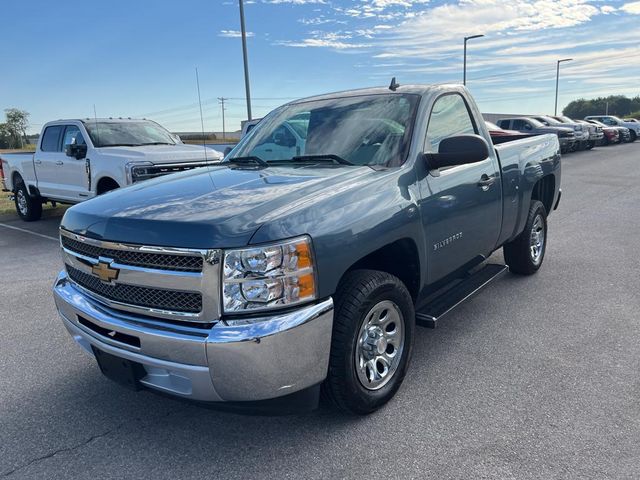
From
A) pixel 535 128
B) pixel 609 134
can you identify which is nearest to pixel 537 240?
pixel 535 128

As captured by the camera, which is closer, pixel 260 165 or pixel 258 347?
pixel 258 347

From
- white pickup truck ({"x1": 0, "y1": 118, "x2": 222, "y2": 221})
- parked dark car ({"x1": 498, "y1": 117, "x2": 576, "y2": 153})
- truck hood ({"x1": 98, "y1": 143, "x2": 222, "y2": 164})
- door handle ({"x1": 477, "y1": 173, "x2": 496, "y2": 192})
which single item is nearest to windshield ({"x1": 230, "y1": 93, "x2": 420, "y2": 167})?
door handle ({"x1": 477, "y1": 173, "x2": 496, "y2": 192})

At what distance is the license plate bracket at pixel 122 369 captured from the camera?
2674 mm

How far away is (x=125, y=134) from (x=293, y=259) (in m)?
8.12

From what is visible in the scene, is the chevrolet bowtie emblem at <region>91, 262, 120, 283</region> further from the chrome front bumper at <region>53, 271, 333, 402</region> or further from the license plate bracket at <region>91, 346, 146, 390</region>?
the license plate bracket at <region>91, 346, 146, 390</region>

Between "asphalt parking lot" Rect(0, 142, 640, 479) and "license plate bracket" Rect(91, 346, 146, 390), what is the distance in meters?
0.39

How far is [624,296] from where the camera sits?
490 centimetres

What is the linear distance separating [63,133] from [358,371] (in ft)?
29.9

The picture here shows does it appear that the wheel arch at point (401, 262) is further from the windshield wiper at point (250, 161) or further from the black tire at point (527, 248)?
the black tire at point (527, 248)

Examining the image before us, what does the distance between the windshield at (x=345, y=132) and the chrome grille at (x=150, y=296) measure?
152 centimetres

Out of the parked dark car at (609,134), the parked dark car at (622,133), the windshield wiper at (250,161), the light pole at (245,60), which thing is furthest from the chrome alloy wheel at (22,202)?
the parked dark car at (622,133)

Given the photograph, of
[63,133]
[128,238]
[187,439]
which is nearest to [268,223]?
[128,238]

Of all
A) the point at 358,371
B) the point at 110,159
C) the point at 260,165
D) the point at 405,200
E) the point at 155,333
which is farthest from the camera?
the point at 110,159

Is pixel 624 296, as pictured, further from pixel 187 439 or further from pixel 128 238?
pixel 128 238
